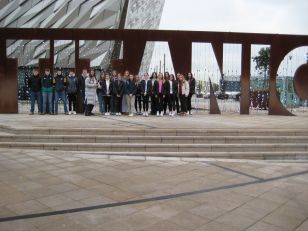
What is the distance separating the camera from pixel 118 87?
41.5 ft

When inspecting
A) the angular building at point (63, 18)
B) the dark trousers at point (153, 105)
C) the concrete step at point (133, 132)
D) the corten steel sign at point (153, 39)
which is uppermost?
the angular building at point (63, 18)

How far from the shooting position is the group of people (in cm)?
1262

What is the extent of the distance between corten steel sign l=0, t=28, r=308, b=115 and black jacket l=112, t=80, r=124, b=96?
123 centimetres

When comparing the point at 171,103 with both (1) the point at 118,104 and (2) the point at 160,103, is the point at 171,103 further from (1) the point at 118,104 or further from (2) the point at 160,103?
(1) the point at 118,104

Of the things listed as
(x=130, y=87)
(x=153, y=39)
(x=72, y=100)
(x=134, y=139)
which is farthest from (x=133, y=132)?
(x=153, y=39)

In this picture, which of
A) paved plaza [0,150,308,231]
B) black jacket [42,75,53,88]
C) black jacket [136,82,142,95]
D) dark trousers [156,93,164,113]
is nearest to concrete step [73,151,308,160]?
paved plaza [0,150,308,231]

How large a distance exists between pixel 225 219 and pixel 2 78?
1148cm

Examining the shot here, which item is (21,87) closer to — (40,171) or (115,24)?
(115,24)

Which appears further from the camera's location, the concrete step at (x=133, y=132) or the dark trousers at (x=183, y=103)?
the dark trousers at (x=183, y=103)

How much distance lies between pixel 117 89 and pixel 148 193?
7.84m

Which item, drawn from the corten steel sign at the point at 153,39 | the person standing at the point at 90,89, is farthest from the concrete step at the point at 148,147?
the corten steel sign at the point at 153,39

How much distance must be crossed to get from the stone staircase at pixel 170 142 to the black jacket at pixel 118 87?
4.16 metres

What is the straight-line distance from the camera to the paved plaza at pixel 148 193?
13.6 ft

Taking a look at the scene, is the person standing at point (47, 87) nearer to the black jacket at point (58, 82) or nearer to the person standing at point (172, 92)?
the black jacket at point (58, 82)
